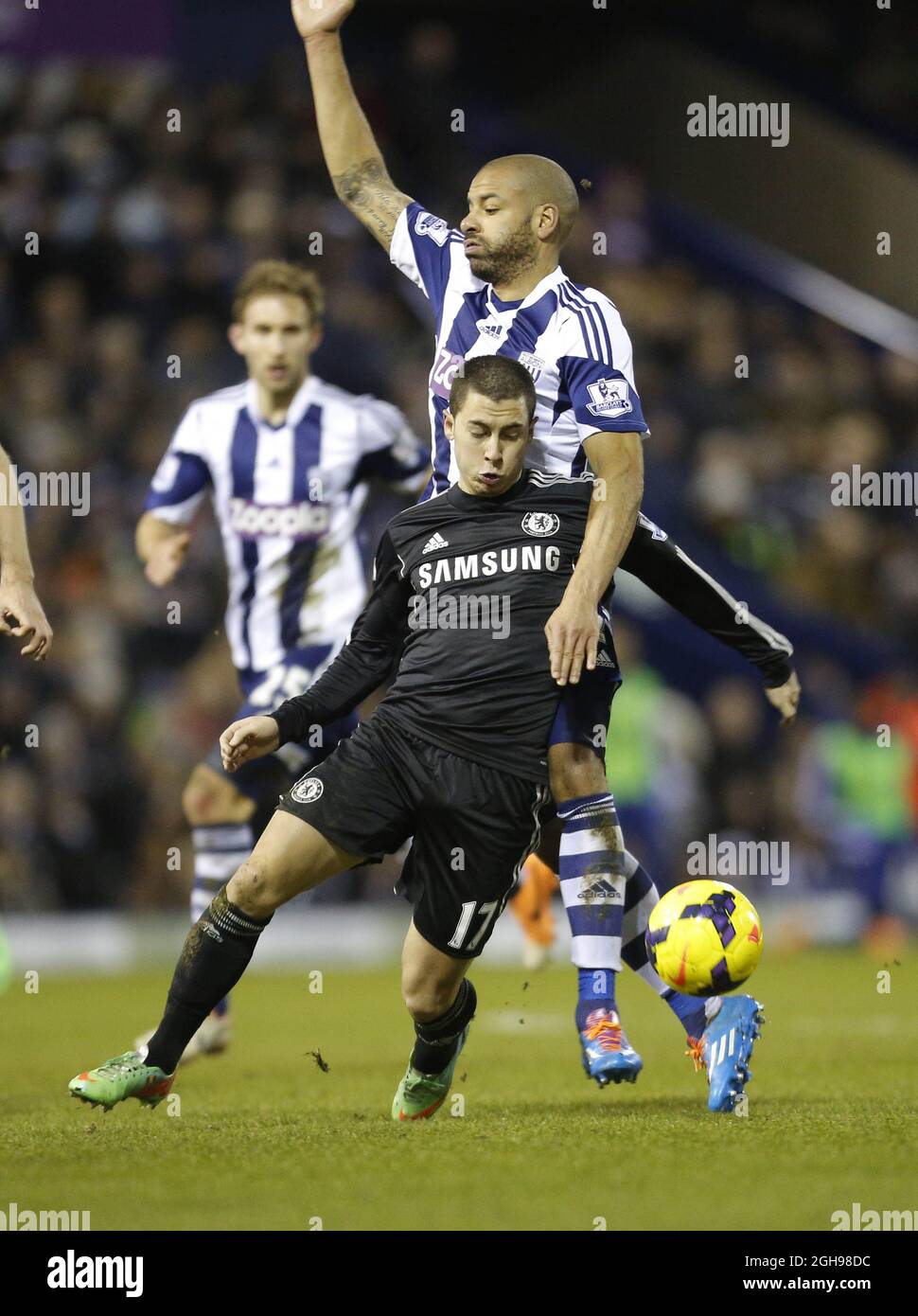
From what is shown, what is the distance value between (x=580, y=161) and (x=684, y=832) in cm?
714

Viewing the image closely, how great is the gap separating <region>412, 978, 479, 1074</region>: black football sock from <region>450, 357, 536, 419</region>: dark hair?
164cm

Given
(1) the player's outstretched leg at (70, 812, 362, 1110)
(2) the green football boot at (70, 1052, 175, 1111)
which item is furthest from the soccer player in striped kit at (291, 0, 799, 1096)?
(2) the green football boot at (70, 1052, 175, 1111)

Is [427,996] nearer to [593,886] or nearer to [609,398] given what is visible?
[593,886]

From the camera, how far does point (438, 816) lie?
5062 millimetres

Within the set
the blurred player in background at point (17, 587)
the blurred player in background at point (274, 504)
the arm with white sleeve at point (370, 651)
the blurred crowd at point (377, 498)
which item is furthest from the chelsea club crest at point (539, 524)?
the blurred crowd at point (377, 498)

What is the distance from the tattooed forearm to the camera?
612 centimetres

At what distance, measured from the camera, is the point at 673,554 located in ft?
18.4

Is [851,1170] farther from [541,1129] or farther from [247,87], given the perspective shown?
[247,87]

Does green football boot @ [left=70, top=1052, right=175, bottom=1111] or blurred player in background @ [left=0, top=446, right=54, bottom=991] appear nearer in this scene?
green football boot @ [left=70, top=1052, right=175, bottom=1111]

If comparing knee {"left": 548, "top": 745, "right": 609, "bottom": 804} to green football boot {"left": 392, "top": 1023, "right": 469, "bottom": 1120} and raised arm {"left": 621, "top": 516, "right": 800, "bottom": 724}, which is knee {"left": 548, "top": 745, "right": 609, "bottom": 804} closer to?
raised arm {"left": 621, "top": 516, "right": 800, "bottom": 724}

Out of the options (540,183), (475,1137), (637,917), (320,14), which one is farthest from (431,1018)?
(320,14)

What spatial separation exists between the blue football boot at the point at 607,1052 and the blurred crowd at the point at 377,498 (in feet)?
27.8

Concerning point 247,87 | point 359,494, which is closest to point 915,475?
point 247,87

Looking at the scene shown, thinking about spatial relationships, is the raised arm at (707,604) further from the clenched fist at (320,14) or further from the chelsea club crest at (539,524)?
the clenched fist at (320,14)
